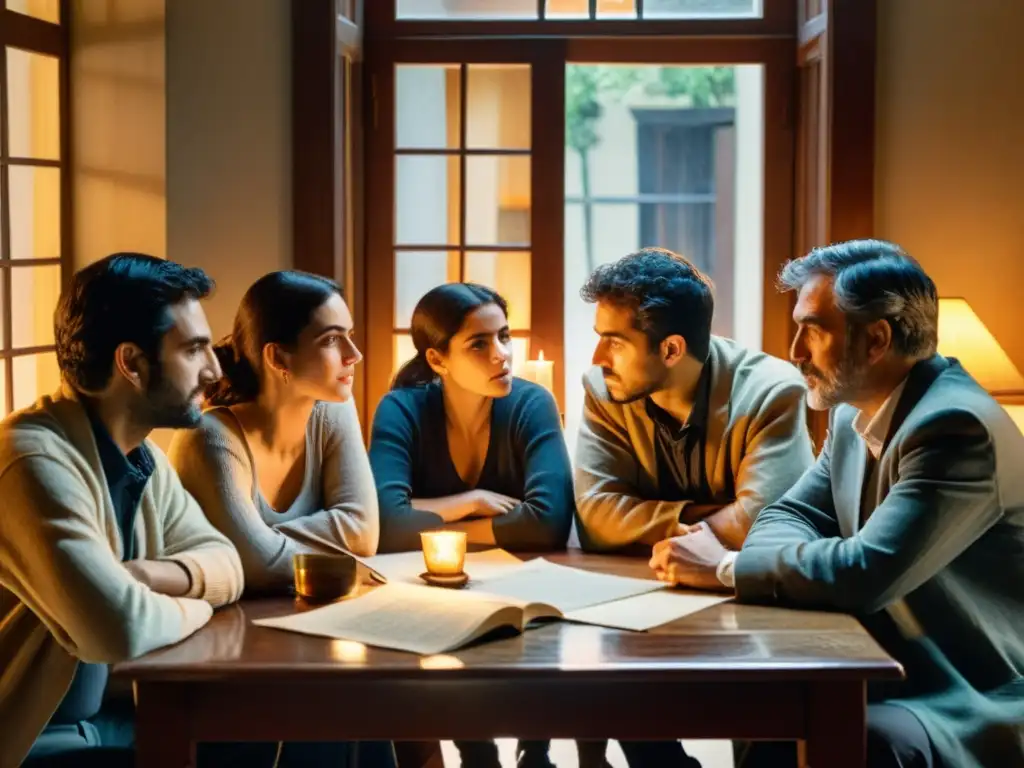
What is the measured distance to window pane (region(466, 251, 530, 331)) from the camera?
162 inches

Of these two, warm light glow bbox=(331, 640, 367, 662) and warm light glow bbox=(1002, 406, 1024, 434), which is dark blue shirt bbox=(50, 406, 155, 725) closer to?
warm light glow bbox=(331, 640, 367, 662)

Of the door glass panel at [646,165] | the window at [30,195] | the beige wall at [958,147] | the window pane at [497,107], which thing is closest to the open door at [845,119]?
the beige wall at [958,147]

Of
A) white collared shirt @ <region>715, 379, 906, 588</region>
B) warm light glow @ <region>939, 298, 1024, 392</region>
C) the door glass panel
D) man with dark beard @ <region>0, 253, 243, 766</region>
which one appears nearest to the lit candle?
warm light glow @ <region>939, 298, 1024, 392</region>

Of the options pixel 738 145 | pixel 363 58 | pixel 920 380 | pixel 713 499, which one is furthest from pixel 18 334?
pixel 738 145

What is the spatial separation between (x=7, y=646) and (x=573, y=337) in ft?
22.3

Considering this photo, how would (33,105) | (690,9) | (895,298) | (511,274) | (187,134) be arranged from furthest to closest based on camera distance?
(511,274)
(690,9)
(187,134)
(33,105)
(895,298)

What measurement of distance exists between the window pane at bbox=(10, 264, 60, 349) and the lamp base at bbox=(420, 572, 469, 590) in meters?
1.68

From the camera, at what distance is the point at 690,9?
4.02m

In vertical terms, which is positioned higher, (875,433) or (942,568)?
(875,433)

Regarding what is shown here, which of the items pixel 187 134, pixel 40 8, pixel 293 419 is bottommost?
pixel 293 419

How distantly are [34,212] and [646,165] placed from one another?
660 centimetres

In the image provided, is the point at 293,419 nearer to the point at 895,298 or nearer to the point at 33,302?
the point at 895,298

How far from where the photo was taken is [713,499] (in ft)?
9.09

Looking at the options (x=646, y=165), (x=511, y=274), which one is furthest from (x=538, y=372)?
(x=646, y=165)
